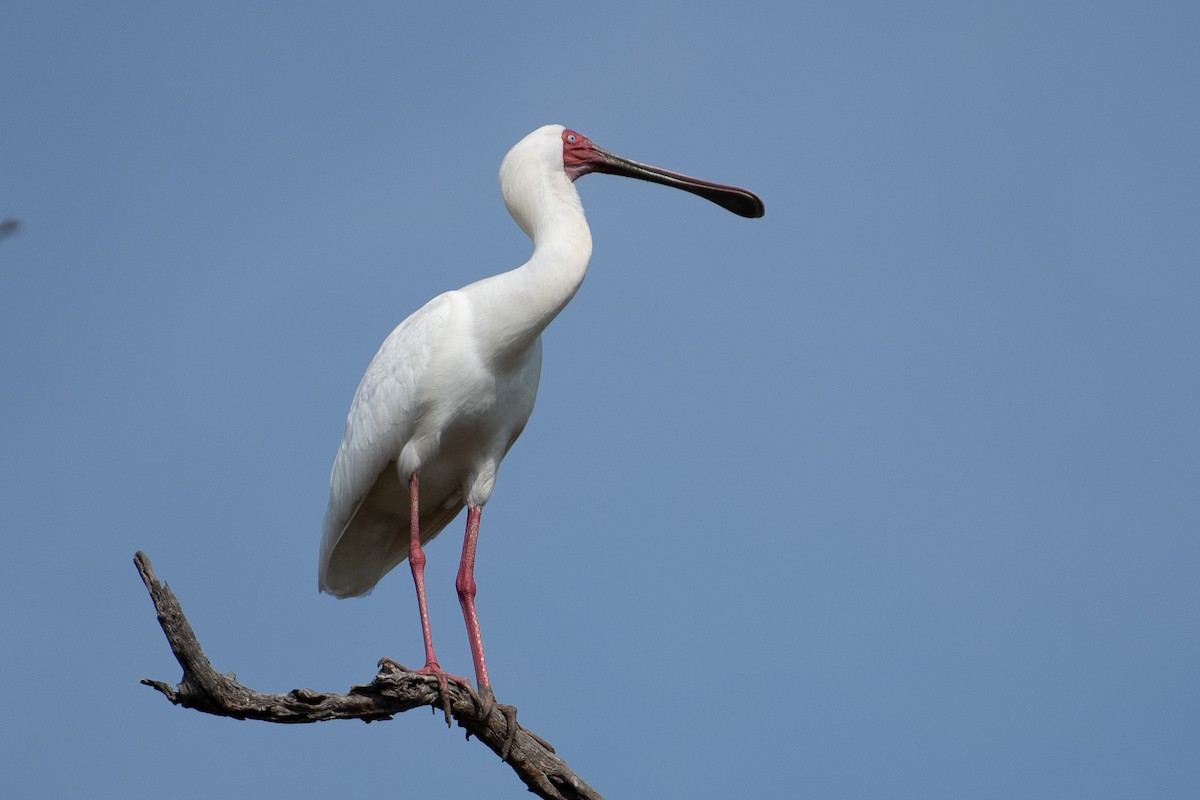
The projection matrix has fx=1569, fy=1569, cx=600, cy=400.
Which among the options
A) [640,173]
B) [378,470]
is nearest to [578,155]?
[640,173]

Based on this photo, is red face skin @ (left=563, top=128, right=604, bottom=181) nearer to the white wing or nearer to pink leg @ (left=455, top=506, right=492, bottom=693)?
the white wing

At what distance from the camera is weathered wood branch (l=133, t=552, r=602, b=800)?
803cm

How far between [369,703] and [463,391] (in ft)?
8.21

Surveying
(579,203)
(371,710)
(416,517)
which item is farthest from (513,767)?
(579,203)

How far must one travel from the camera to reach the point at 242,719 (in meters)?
8.46

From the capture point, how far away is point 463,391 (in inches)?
422

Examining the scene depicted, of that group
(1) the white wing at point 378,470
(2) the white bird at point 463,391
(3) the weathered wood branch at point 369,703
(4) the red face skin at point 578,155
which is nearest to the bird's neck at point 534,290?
(2) the white bird at point 463,391

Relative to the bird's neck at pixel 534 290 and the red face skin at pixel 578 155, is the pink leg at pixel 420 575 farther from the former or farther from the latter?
the red face skin at pixel 578 155

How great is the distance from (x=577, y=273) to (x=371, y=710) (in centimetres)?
335

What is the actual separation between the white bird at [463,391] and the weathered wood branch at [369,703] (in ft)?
0.83

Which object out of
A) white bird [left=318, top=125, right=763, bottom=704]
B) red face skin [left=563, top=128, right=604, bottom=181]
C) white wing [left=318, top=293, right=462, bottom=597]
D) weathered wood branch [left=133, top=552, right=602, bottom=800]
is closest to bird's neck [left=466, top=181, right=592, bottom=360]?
white bird [left=318, top=125, right=763, bottom=704]

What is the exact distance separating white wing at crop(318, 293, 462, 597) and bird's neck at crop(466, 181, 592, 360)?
1.22 ft

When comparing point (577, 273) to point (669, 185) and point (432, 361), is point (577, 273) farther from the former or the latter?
point (669, 185)

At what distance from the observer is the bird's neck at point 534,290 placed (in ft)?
34.7
